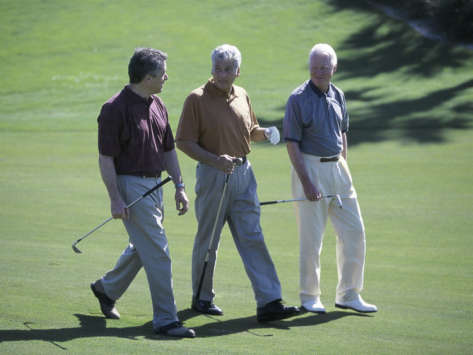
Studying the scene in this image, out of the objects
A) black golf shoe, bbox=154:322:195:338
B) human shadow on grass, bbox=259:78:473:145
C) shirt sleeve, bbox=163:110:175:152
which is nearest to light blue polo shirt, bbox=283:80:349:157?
shirt sleeve, bbox=163:110:175:152

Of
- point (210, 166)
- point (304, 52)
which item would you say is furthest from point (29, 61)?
point (210, 166)

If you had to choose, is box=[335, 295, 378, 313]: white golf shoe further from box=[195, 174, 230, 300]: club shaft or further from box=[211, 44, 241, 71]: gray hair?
box=[211, 44, 241, 71]: gray hair

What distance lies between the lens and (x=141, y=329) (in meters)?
5.46

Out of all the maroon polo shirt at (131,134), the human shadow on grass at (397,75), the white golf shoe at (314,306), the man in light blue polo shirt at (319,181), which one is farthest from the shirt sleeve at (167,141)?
the human shadow on grass at (397,75)

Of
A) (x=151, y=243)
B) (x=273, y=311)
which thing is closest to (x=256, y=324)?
(x=273, y=311)

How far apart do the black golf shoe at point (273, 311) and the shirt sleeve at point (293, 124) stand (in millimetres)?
1246

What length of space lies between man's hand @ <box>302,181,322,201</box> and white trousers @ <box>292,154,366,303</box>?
4.6 inches

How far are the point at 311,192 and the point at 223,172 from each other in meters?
0.69

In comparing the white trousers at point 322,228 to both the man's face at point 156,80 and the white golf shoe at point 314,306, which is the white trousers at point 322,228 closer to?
the white golf shoe at point 314,306

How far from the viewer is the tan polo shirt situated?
5918mm

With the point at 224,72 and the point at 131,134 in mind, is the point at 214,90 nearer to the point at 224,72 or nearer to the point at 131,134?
the point at 224,72

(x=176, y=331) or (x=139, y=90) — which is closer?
(x=176, y=331)

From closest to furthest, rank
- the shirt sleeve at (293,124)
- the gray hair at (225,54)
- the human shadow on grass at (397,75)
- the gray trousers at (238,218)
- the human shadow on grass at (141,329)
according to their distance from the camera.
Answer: the human shadow on grass at (141,329) → the gray hair at (225,54) → the gray trousers at (238,218) → the shirt sleeve at (293,124) → the human shadow on grass at (397,75)

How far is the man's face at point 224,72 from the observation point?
5855mm
